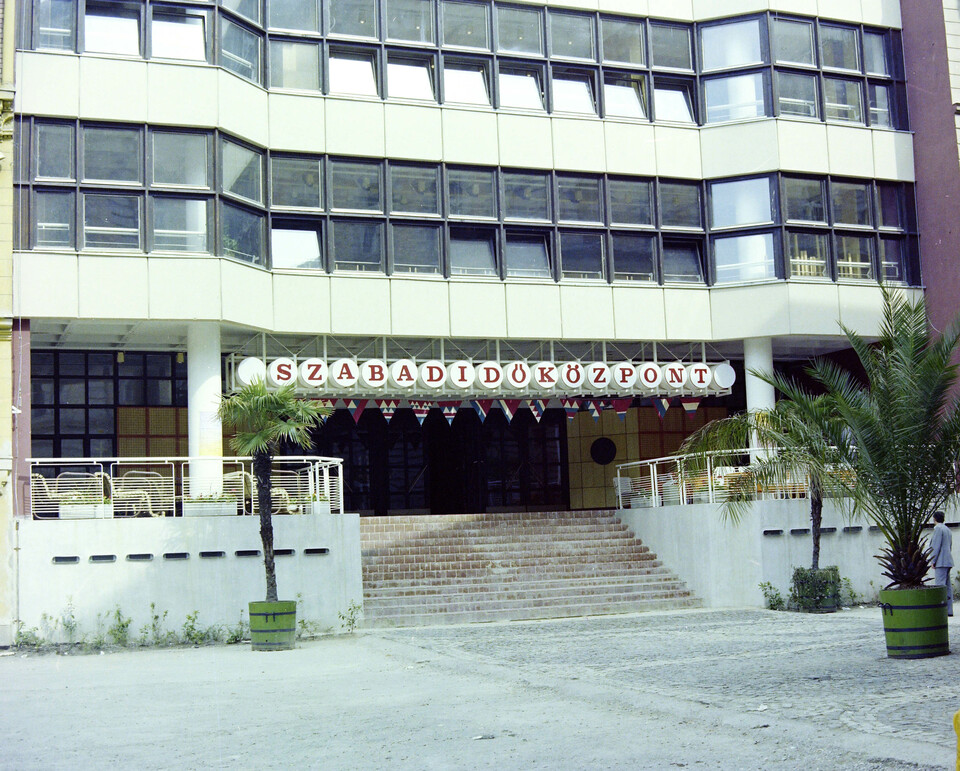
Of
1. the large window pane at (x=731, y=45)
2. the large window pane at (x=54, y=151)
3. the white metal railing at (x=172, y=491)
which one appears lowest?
the white metal railing at (x=172, y=491)

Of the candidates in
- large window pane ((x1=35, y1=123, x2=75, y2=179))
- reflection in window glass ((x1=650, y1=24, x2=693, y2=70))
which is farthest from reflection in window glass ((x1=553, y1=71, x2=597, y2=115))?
large window pane ((x1=35, y1=123, x2=75, y2=179))

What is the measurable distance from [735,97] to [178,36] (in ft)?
42.8

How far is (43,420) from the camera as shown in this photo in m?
26.3

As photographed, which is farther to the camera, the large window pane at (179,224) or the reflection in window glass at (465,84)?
the reflection in window glass at (465,84)

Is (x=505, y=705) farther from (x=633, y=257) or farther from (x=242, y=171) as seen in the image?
(x=633, y=257)

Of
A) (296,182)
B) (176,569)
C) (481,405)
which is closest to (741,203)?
(481,405)

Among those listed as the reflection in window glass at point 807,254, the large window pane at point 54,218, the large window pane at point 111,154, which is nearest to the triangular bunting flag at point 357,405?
the large window pane at point 111,154

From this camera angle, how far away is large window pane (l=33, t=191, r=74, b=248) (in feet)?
73.3

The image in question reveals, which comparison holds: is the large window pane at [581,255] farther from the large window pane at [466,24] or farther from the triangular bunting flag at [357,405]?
the triangular bunting flag at [357,405]

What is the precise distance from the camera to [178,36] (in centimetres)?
2362

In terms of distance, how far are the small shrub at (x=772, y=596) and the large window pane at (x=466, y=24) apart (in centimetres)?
1337

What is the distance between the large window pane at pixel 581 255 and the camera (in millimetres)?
27605

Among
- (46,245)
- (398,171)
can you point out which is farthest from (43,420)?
(398,171)

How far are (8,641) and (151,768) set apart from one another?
11.2 metres
